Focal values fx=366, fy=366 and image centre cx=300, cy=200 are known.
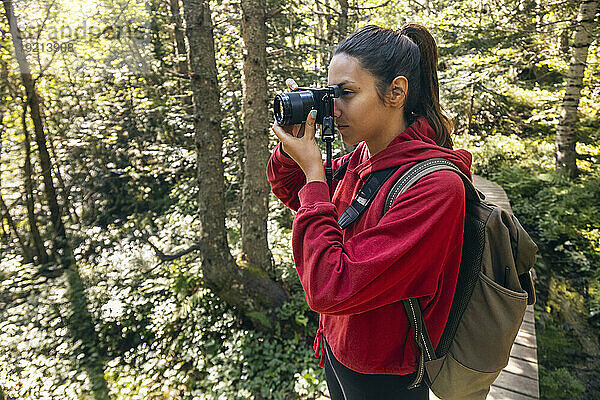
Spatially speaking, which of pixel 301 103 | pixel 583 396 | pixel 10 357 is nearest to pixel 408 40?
pixel 301 103

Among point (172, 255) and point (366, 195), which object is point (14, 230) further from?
point (366, 195)

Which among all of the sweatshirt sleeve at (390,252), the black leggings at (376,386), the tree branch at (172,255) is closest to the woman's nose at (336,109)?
the sweatshirt sleeve at (390,252)

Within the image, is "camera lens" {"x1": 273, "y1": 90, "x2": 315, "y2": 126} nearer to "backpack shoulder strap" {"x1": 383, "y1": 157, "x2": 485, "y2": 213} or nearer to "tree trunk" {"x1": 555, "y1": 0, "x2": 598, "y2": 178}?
"backpack shoulder strap" {"x1": 383, "y1": 157, "x2": 485, "y2": 213}

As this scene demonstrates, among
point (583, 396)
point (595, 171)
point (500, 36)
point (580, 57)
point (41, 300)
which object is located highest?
point (500, 36)

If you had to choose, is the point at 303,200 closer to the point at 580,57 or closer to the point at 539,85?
the point at 580,57

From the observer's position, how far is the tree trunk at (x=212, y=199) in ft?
12.3

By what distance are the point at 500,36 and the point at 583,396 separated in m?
6.61

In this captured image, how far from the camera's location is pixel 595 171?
715 cm

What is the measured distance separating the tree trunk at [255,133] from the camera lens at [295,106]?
126 inches

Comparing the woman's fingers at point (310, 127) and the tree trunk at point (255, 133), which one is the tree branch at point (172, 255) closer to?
→ the tree trunk at point (255, 133)

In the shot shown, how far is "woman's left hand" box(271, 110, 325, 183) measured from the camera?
1232 millimetres

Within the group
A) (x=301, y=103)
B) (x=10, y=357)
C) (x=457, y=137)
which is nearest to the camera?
(x=301, y=103)

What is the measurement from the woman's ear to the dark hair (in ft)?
0.07

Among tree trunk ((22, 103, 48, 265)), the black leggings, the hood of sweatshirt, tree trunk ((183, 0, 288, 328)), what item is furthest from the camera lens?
tree trunk ((22, 103, 48, 265))
